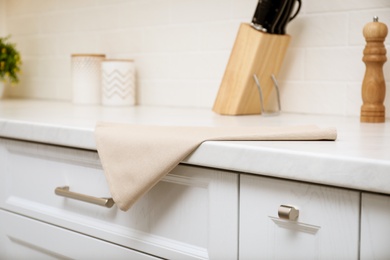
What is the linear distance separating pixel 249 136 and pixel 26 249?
2.19 ft

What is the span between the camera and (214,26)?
1398mm

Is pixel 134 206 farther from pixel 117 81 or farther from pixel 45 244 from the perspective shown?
pixel 117 81

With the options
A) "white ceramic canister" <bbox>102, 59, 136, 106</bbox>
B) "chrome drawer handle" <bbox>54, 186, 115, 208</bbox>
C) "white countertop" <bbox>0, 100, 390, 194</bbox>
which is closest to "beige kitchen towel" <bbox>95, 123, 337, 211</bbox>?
"white countertop" <bbox>0, 100, 390, 194</bbox>

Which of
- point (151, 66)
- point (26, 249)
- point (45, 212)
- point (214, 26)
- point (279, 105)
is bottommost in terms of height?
point (26, 249)

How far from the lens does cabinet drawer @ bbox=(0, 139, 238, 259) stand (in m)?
0.78

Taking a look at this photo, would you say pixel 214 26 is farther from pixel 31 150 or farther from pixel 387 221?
pixel 387 221

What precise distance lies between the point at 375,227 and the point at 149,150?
13.8 inches

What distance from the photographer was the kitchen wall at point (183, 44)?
3.84 feet

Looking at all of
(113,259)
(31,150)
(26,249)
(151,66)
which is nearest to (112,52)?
(151,66)

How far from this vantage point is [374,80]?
1027 mm

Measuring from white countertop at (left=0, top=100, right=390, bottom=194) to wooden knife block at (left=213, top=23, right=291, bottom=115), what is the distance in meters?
0.09

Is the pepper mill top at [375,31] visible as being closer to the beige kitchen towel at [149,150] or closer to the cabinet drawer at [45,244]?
the beige kitchen towel at [149,150]

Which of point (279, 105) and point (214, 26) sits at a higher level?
point (214, 26)

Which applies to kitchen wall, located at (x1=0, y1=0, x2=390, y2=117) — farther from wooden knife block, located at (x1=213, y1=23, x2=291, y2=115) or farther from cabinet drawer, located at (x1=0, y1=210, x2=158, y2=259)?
cabinet drawer, located at (x1=0, y1=210, x2=158, y2=259)
